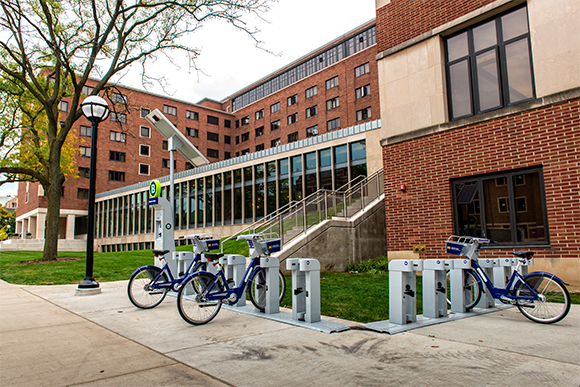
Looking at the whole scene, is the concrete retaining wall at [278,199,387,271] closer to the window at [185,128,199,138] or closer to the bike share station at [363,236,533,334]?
the bike share station at [363,236,533,334]

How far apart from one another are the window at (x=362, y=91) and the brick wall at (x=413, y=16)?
32042 mm

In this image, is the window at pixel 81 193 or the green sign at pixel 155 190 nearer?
the green sign at pixel 155 190

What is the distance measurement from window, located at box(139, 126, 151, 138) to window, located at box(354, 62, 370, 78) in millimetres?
29148

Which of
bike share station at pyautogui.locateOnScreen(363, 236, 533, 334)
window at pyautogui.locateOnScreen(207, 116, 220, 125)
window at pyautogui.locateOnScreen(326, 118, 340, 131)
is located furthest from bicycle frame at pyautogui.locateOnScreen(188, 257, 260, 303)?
window at pyautogui.locateOnScreen(207, 116, 220, 125)

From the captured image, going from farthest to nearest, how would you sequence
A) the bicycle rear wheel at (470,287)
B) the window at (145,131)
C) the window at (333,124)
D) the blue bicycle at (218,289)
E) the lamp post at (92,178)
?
the window at (145,131) < the window at (333,124) < the lamp post at (92,178) < the bicycle rear wheel at (470,287) < the blue bicycle at (218,289)

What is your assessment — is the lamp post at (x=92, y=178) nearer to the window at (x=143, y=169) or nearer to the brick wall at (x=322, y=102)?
the brick wall at (x=322, y=102)

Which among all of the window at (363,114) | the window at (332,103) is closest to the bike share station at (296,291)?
the window at (363,114)

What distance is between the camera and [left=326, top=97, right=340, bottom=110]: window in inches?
1863

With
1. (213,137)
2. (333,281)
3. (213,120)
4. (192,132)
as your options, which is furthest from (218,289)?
(213,120)

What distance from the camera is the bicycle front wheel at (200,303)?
19.1 feet

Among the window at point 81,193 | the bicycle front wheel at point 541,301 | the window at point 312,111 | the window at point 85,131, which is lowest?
the bicycle front wheel at point 541,301

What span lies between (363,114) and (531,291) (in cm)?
3969

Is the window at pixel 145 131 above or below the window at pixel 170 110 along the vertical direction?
below

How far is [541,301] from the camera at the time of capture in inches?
230
